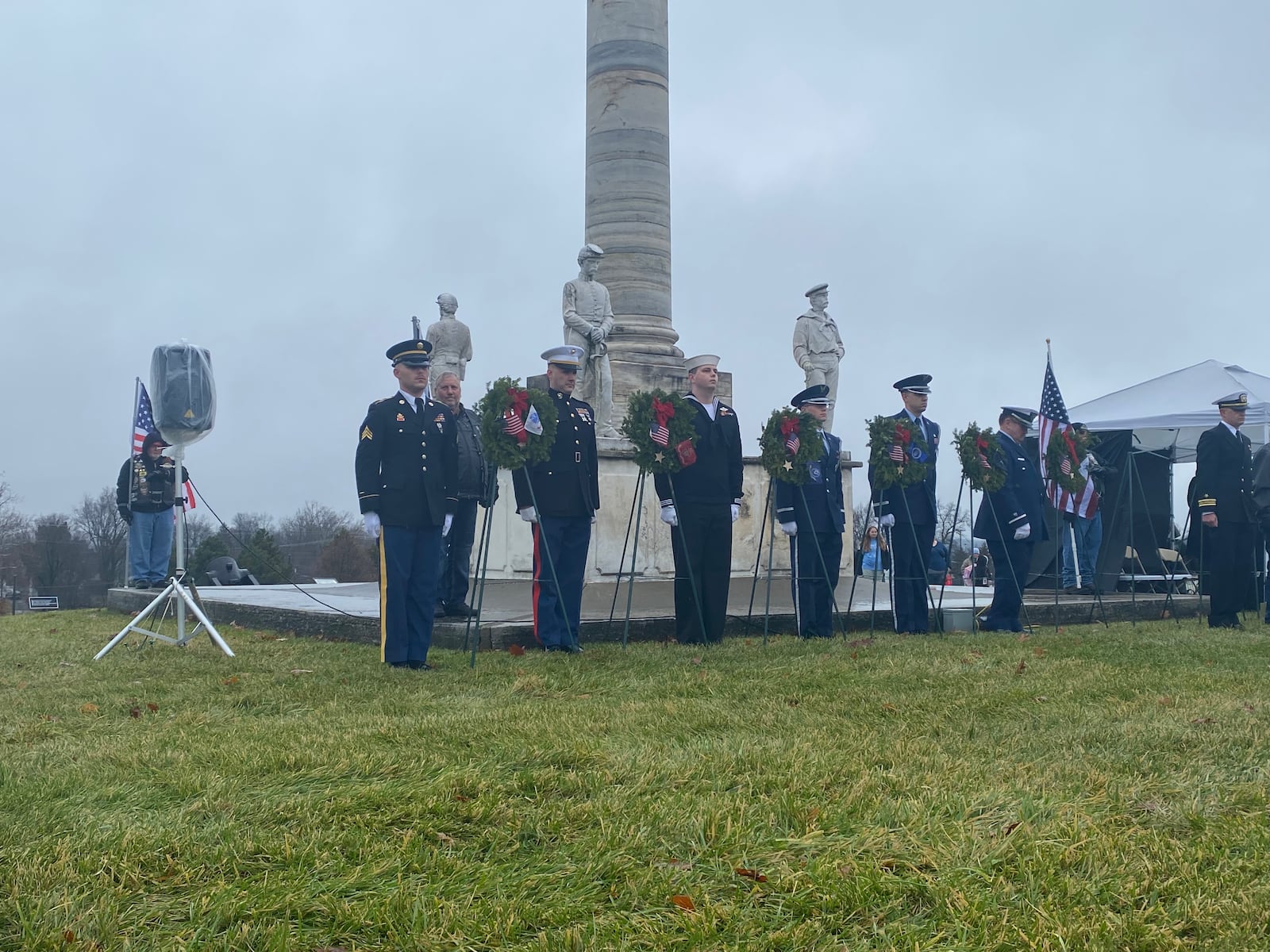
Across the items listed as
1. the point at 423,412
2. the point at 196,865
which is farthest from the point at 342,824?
the point at 423,412

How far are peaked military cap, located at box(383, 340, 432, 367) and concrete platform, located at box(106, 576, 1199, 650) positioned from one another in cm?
211

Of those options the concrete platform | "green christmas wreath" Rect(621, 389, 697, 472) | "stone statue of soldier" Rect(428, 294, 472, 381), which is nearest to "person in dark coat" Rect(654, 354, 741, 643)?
"green christmas wreath" Rect(621, 389, 697, 472)

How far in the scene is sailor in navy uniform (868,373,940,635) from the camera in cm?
1120

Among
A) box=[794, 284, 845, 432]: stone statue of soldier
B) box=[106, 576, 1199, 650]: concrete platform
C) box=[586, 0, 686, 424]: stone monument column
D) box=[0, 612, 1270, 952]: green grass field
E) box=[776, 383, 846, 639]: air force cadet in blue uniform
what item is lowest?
box=[0, 612, 1270, 952]: green grass field

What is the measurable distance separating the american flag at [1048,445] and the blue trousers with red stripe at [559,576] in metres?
5.80

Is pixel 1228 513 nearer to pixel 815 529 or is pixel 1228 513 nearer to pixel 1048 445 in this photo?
pixel 1048 445

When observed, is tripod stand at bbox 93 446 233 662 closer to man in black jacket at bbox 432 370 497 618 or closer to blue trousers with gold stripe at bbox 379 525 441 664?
blue trousers with gold stripe at bbox 379 525 441 664

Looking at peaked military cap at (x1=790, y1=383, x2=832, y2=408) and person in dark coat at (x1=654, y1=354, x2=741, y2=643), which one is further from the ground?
peaked military cap at (x1=790, y1=383, x2=832, y2=408)

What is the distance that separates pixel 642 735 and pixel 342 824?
5.75 ft

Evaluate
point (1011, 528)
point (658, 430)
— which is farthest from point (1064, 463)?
point (658, 430)

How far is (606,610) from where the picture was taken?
11.8 m

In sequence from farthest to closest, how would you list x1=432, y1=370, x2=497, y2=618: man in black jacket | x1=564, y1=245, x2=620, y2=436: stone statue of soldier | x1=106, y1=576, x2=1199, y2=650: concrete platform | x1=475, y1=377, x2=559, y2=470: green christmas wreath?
x1=564, y1=245, x2=620, y2=436: stone statue of soldier
x1=432, y1=370, x2=497, y2=618: man in black jacket
x1=106, y1=576, x2=1199, y2=650: concrete platform
x1=475, y1=377, x2=559, y2=470: green christmas wreath

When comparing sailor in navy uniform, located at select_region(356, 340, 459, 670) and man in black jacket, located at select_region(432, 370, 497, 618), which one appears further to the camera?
man in black jacket, located at select_region(432, 370, 497, 618)

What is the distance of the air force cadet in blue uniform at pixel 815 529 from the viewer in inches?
420
